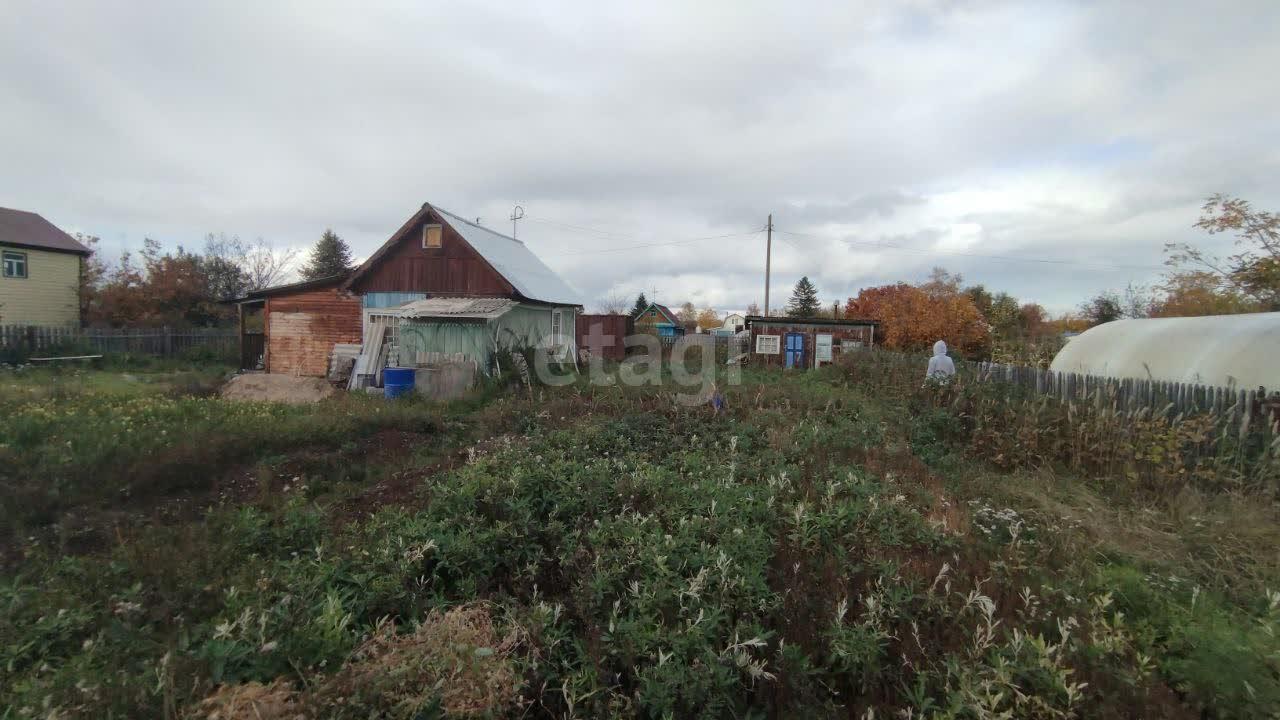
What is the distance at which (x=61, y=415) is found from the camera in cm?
707

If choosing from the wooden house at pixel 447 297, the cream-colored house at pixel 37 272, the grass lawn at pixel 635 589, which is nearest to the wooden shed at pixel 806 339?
the wooden house at pixel 447 297

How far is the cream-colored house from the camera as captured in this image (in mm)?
19828

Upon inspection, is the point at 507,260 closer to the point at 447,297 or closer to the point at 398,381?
the point at 447,297

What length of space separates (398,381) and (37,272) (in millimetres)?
20637

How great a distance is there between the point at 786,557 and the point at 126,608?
303 centimetres

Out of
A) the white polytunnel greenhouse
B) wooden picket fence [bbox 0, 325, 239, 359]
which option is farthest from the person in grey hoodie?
wooden picket fence [bbox 0, 325, 239, 359]

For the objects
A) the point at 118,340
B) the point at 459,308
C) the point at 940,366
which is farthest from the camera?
the point at 118,340

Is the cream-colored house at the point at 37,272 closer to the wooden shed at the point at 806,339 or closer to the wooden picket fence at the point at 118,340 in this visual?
the wooden picket fence at the point at 118,340

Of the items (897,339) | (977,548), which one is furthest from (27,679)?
(897,339)

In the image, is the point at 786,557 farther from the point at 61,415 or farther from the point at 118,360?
the point at 118,360

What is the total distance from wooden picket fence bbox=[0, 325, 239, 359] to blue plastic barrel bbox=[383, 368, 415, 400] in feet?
37.1

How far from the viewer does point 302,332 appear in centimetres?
1563

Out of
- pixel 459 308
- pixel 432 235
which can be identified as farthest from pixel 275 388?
pixel 432 235

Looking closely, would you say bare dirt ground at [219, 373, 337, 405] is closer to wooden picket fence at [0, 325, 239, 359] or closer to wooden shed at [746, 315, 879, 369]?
wooden picket fence at [0, 325, 239, 359]
